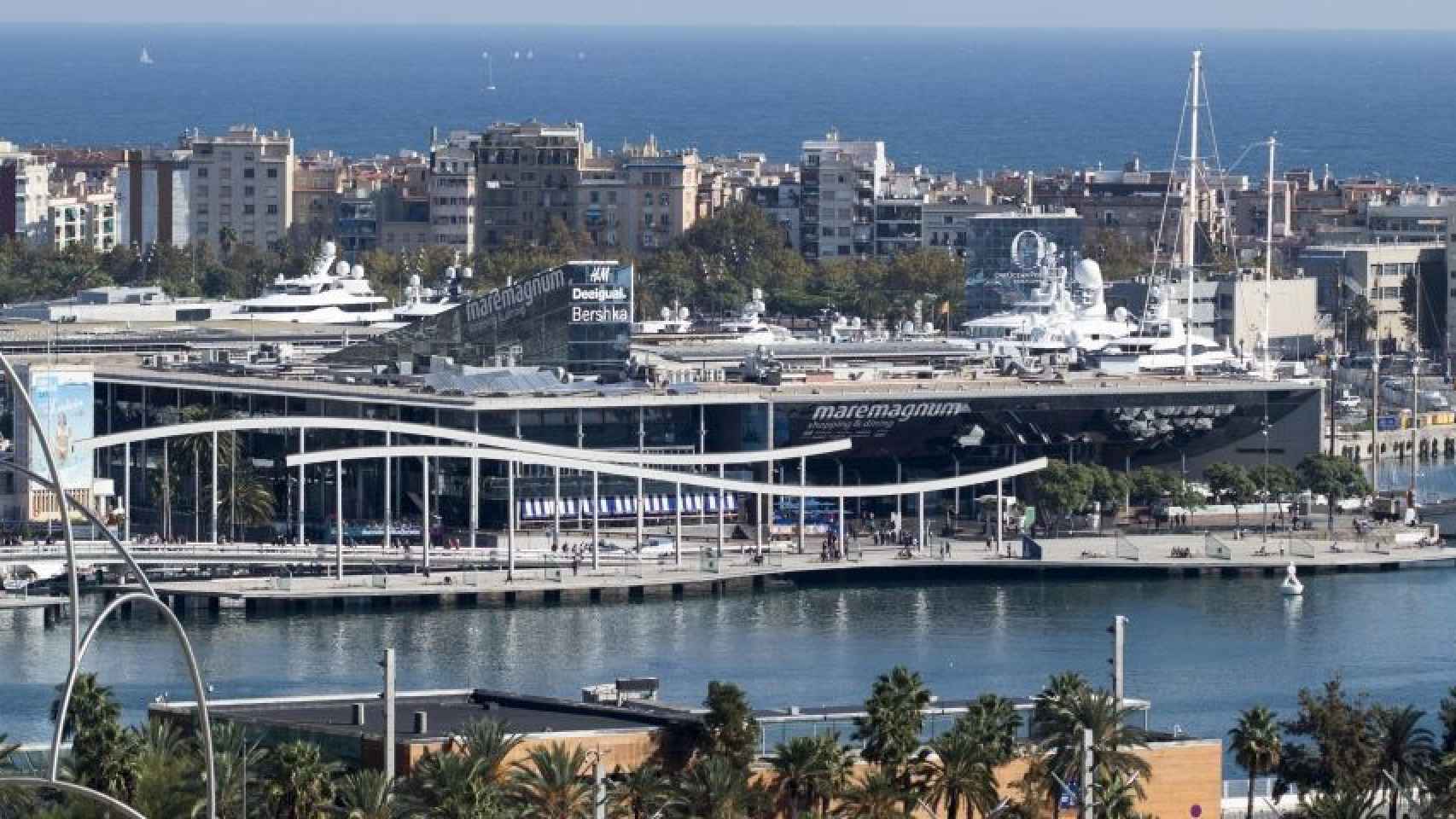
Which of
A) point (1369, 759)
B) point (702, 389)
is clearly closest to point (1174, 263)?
point (702, 389)

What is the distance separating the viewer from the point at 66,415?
2798 inches

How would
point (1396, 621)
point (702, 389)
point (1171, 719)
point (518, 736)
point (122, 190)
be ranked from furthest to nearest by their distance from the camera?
point (122, 190) < point (702, 389) < point (1396, 621) < point (1171, 719) < point (518, 736)

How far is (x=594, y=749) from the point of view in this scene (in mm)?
40094

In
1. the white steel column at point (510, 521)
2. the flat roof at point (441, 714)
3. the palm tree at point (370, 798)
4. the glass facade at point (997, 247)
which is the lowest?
the palm tree at point (370, 798)

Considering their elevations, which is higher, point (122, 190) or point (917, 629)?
point (122, 190)

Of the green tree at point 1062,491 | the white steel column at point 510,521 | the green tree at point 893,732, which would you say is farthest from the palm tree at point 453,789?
the green tree at point 1062,491

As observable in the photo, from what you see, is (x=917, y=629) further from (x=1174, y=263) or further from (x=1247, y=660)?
(x=1174, y=263)

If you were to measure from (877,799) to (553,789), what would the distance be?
2.86 meters

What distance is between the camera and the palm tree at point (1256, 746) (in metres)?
42.5

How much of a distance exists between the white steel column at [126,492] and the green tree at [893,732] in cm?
2901

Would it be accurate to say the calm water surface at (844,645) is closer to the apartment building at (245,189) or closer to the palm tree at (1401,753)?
the palm tree at (1401,753)

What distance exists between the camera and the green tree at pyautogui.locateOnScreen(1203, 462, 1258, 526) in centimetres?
7581

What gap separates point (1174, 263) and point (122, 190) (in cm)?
3533

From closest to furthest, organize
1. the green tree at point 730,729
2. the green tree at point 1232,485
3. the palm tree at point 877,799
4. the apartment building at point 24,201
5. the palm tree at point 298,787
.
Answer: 1. the palm tree at point 298,787
2. the palm tree at point 877,799
3. the green tree at point 730,729
4. the green tree at point 1232,485
5. the apartment building at point 24,201
